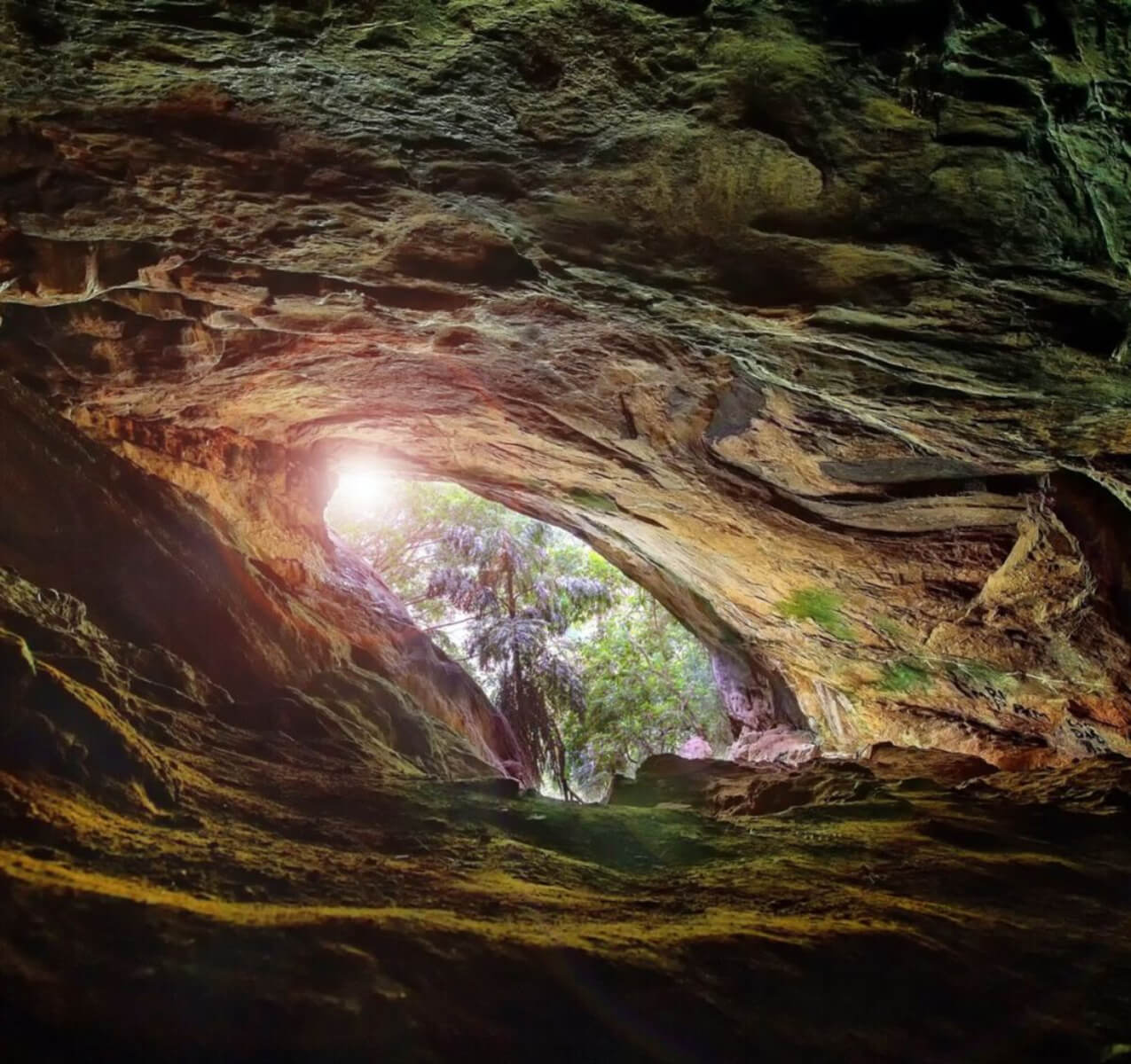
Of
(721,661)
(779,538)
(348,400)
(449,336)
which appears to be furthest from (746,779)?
(721,661)

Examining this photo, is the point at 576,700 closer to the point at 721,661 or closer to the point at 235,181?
the point at 721,661

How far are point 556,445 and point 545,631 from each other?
7247 millimetres

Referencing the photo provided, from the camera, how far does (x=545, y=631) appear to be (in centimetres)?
1510

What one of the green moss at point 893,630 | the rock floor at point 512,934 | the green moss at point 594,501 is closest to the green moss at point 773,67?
the rock floor at point 512,934

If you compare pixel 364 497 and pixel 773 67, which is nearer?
pixel 773 67

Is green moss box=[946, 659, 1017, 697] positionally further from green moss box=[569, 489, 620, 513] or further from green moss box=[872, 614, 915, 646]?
green moss box=[569, 489, 620, 513]

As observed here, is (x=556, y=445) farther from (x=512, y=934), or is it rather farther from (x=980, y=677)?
(x=512, y=934)

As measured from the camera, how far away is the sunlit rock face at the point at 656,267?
10.8 ft

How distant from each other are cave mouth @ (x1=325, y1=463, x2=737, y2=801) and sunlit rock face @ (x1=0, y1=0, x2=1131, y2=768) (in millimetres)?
6134

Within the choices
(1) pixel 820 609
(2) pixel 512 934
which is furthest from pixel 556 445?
(2) pixel 512 934

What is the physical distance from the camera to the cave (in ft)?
9.17

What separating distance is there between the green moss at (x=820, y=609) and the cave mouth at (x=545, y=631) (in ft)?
16.0

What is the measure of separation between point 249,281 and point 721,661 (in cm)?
1134

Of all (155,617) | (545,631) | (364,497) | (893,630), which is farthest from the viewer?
(364,497)
